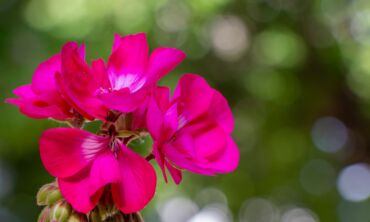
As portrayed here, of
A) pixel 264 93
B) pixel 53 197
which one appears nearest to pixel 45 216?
pixel 53 197

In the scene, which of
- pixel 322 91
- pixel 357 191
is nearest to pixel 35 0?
pixel 322 91

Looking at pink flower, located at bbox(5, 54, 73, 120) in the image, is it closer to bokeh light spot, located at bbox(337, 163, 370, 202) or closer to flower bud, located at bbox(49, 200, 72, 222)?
flower bud, located at bbox(49, 200, 72, 222)

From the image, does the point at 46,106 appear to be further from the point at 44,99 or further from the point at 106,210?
the point at 106,210

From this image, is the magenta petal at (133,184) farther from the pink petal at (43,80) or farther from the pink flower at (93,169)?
the pink petal at (43,80)

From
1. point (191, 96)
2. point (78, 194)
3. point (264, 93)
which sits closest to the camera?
point (78, 194)

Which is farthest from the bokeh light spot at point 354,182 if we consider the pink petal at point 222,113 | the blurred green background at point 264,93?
the pink petal at point 222,113

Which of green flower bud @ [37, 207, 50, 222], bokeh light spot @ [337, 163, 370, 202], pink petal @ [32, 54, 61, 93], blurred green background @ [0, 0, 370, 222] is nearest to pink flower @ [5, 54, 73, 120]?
pink petal @ [32, 54, 61, 93]
